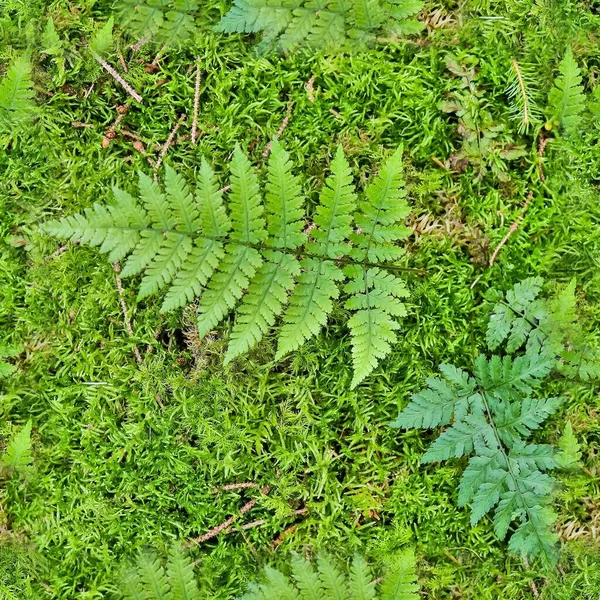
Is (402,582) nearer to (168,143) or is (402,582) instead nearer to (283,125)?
(283,125)

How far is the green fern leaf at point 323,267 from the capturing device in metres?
3.91

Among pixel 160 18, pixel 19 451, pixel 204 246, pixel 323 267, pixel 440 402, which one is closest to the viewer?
pixel 204 246

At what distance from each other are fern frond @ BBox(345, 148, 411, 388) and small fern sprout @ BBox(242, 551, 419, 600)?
3.65ft

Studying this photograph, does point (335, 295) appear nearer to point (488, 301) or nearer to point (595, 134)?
point (488, 301)

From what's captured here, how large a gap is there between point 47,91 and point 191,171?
114 centimetres

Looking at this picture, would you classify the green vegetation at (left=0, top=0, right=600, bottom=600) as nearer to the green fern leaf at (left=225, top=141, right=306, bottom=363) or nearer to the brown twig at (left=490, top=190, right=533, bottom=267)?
the brown twig at (left=490, top=190, right=533, bottom=267)

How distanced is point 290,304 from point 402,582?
6.03 feet

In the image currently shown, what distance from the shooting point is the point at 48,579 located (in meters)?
4.35

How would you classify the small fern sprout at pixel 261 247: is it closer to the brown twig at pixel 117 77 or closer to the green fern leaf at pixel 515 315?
the green fern leaf at pixel 515 315

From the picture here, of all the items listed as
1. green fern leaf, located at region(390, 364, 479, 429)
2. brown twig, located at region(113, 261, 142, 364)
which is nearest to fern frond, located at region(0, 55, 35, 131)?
brown twig, located at region(113, 261, 142, 364)

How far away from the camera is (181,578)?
159 inches

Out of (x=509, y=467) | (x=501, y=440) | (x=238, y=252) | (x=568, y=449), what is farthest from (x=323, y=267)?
(x=568, y=449)

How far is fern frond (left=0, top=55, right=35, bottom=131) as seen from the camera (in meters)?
4.29

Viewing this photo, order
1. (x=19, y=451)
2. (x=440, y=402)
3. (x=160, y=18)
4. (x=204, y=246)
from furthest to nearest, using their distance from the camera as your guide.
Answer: (x=160, y=18)
(x=19, y=451)
(x=440, y=402)
(x=204, y=246)
